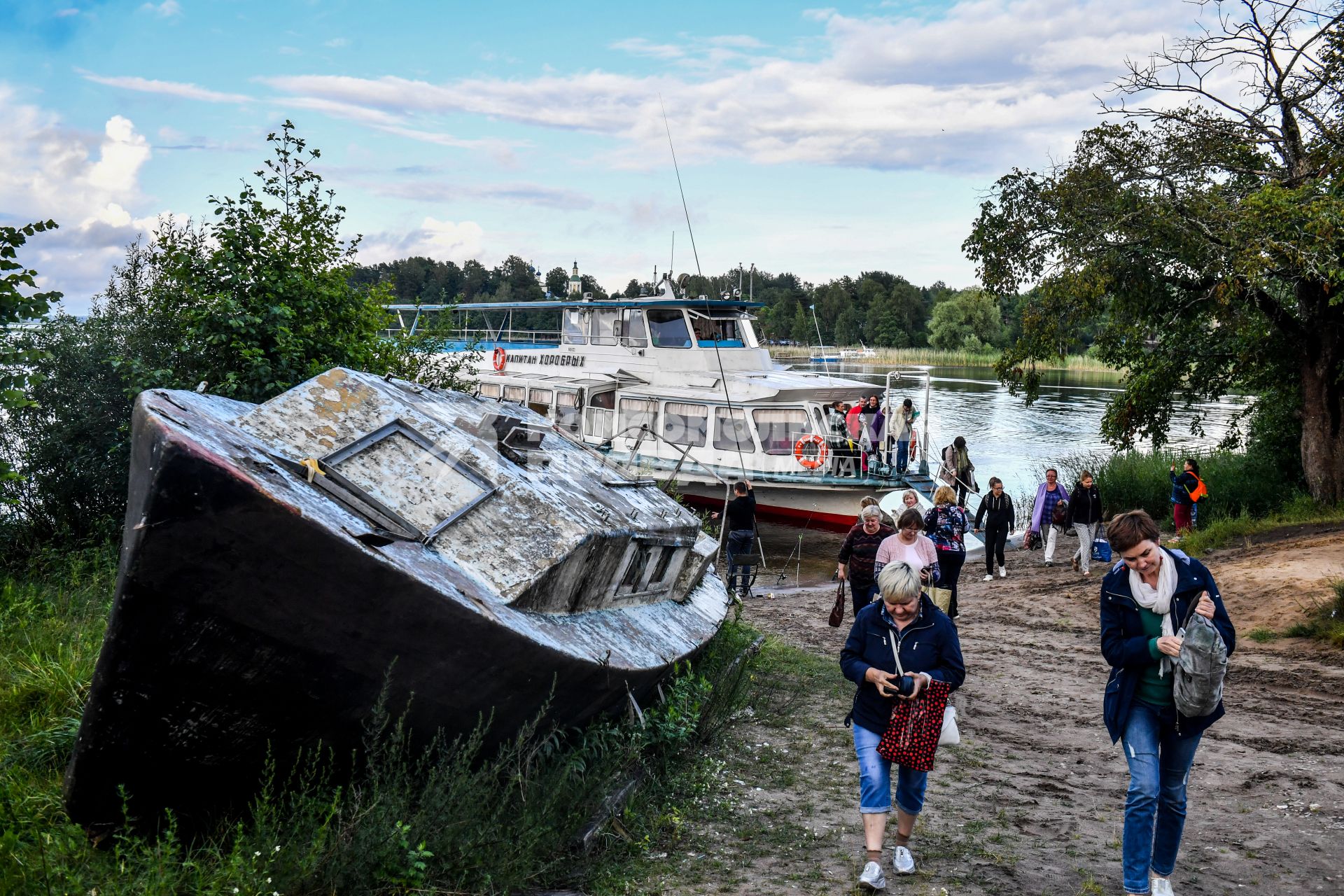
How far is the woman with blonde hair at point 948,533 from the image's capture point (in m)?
10.4

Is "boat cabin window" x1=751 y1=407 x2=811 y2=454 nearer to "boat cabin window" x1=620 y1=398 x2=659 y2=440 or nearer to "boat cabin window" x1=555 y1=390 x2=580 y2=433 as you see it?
"boat cabin window" x1=620 y1=398 x2=659 y2=440

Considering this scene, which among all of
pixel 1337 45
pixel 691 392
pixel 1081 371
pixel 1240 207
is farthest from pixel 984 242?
pixel 1081 371

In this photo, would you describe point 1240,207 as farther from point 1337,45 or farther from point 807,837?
point 807,837

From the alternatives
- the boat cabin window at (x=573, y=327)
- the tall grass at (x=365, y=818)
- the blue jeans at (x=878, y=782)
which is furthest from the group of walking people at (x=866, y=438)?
the blue jeans at (x=878, y=782)

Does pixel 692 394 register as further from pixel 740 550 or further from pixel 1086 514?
pixel 1086 514

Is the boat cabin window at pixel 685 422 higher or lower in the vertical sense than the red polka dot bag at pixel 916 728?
higher

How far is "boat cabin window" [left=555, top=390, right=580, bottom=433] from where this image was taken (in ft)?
84.4

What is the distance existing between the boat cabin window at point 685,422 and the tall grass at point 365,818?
17.1 meters

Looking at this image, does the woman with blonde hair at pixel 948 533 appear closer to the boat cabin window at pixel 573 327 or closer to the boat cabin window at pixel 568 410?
the boat cabin window at pixel 568 410

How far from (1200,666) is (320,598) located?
11.9 ft

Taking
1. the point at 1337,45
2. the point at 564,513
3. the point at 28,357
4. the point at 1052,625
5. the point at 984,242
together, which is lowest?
the point at 1052,625

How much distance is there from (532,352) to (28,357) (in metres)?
21.1

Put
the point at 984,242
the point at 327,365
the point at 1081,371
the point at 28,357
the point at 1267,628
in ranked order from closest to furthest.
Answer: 1. the point at 28,357
2. the point at 327,365
3. the point at 1267,628
4. the point at 984,242
5. the point at 1081,371

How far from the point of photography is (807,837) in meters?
5.67
